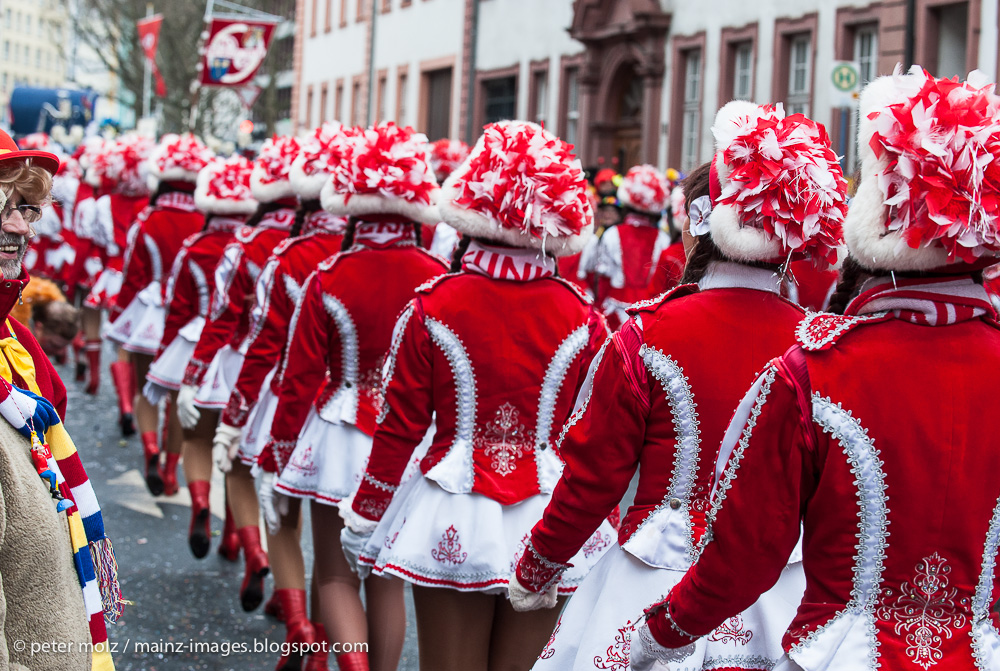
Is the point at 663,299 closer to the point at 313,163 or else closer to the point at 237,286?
the point at 313,163

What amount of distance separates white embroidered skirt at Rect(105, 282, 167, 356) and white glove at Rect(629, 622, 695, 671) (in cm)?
651

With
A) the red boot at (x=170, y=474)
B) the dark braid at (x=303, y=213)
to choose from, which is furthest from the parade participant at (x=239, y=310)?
the red boot at (x=170, y=474)

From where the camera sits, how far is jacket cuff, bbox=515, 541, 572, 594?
300 cm

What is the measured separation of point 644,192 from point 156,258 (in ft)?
14.9

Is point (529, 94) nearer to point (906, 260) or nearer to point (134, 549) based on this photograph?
point (134, 549)

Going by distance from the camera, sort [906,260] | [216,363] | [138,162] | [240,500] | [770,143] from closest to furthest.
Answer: [906,260]
[770,143]
[240,500]
[216,363]
[138,162]

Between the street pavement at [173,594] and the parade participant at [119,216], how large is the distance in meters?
1.06

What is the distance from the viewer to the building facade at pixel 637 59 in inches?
666

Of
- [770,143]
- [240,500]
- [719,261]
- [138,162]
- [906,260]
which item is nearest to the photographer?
[906,260]

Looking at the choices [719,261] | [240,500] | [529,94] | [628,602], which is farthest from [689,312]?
[529,94]

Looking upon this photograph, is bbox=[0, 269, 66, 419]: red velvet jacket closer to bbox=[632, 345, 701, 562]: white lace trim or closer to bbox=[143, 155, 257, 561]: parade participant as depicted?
bbox=[632, 345, 701, 562]: white lace trim

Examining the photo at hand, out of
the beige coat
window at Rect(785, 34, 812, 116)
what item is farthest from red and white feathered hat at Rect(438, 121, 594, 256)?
window at Rect(785, 34, 812, 116)

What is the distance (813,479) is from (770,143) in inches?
33.1

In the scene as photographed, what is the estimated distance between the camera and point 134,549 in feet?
22.5
